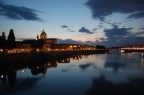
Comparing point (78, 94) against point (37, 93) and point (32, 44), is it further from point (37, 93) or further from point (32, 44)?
point (32, 44)

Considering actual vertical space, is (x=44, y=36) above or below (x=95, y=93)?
above

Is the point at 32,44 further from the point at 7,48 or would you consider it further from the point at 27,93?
the point at 27,93

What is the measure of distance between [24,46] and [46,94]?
278 feet

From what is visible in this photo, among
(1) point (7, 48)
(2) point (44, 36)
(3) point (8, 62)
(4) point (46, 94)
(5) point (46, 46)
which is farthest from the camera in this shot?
(2) point (44, 36)

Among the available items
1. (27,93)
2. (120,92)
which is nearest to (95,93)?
(120,92)

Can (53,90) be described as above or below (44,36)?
below

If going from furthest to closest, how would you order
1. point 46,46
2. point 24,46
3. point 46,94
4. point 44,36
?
point 44,36 < point 46,46 < point 24,46 < point 46,94

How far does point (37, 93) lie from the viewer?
915 inches

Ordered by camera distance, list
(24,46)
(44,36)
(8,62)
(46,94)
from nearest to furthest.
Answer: (46,94), (8,62), (24,46), (44,36)

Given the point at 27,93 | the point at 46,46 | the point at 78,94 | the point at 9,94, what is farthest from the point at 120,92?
the point at 46,46

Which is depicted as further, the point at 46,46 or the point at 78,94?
the point at 46,46

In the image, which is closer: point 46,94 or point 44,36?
point 46,94

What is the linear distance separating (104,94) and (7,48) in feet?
195

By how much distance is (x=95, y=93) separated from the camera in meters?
23.3
